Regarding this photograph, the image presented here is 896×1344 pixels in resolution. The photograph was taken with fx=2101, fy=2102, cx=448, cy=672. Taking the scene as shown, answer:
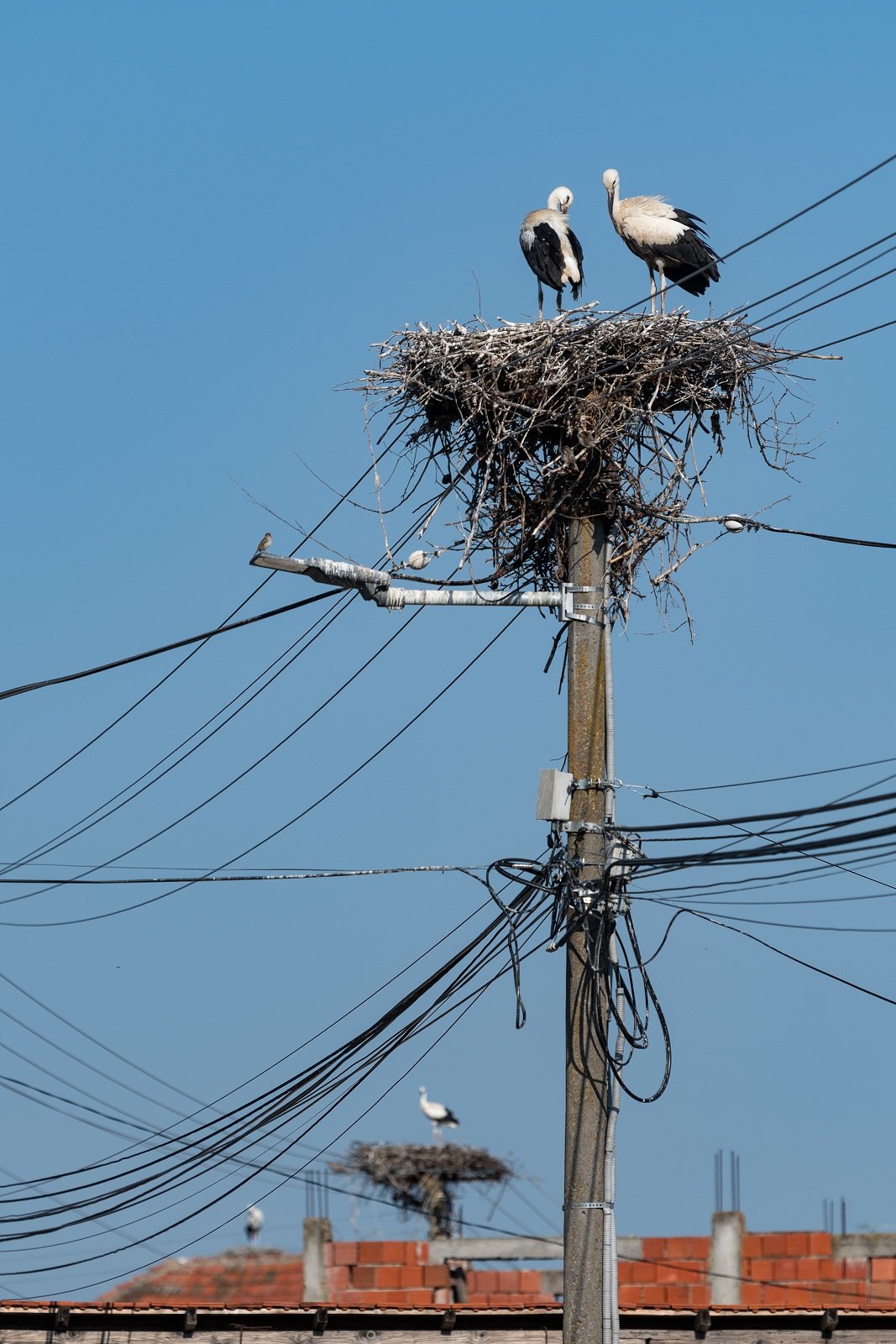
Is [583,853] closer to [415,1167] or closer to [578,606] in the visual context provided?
[578,606]

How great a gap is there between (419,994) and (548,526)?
238 cm

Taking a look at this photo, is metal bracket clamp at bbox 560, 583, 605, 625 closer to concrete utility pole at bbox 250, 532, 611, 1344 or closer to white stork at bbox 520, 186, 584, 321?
concrete utility pole at bbox 250, 532, 611, 1344

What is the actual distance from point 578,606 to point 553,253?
16.4 ft

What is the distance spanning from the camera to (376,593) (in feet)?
31.7

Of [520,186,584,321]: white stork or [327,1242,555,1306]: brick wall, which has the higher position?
[520,186,584,321]: white stork

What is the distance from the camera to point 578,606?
381 inches

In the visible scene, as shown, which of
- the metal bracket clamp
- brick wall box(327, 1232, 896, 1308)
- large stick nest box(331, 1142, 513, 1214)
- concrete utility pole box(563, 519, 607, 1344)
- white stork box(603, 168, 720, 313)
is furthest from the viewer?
large stick nest box(331, 1142, 513, 1214)

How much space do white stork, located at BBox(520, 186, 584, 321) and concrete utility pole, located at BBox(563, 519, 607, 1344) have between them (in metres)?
4.34

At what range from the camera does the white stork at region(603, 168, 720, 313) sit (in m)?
13.5

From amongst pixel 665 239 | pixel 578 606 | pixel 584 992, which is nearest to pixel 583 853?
pixel 584 992

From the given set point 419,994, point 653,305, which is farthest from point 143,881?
point 653,305

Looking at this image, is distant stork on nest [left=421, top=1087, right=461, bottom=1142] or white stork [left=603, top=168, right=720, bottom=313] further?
distant stork on nest [left=421, top=1087, right=461, bottom=1142]

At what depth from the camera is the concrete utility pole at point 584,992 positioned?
871cm

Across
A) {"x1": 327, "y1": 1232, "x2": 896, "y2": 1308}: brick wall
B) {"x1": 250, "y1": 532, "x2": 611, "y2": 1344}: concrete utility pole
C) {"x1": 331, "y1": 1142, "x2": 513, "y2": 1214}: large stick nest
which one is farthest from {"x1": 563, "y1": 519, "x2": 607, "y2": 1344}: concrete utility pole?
{"x1": 331, "y1": 1142, "x2": 513, "y2": 1214}: large stick nest
